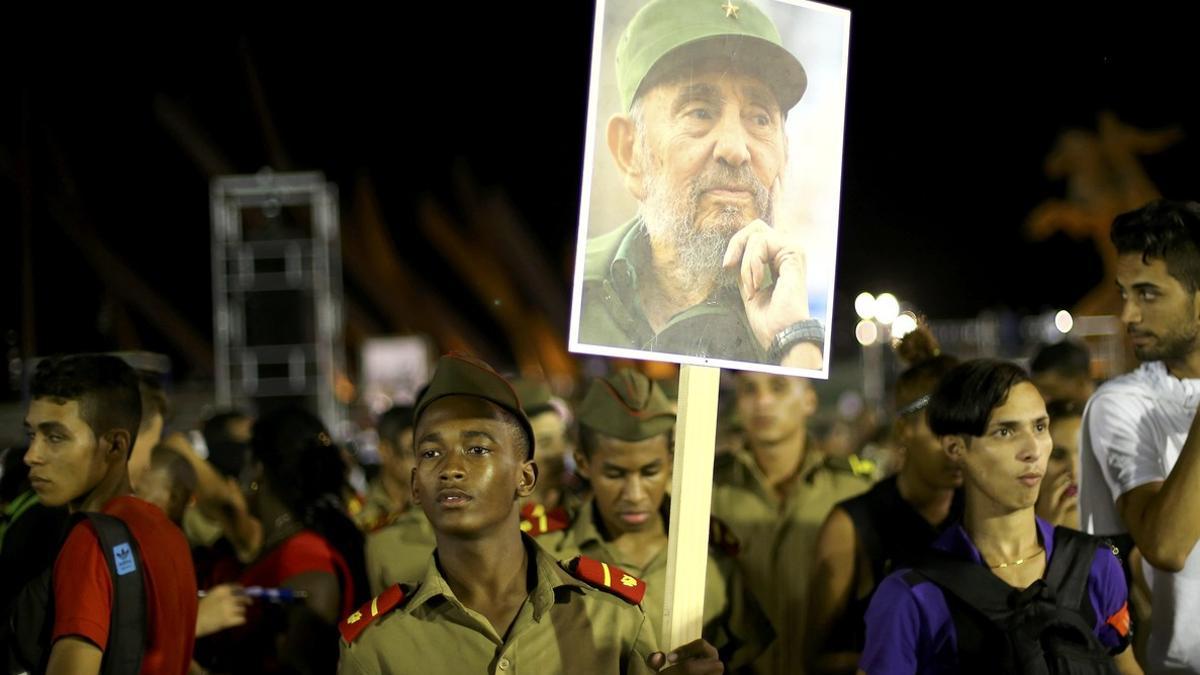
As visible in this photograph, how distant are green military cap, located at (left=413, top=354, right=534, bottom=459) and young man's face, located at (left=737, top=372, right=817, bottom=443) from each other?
3286mm

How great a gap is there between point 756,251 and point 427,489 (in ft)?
3.67

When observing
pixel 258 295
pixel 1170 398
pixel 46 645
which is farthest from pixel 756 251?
pixel 258 295

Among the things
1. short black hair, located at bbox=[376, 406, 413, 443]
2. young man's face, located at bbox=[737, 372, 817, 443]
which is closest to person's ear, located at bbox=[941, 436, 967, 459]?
young man's face, located at bbox=[737, 372, 817, 443]

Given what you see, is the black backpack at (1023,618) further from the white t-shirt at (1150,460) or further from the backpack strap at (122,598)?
the backpack strap at (122,598)

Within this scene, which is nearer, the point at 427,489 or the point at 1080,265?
the point at 427,489

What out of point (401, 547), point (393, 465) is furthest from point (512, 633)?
point (393, 465)

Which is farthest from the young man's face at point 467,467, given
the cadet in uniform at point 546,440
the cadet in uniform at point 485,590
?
the cadet in uniform at point 546,440

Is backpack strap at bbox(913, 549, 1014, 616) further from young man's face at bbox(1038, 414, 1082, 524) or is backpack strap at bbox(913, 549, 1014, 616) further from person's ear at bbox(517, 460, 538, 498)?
young man's face at bbox(1038, 414, 1082, 524)

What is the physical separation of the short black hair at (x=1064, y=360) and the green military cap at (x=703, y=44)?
13.5 feet

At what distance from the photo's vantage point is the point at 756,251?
370 centimetres

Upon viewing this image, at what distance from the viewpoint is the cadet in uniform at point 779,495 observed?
589 centimetres

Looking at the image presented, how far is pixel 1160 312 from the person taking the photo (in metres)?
4.24

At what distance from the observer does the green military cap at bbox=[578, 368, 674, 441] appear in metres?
5.59

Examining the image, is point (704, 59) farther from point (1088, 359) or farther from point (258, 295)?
point (258, 295)
